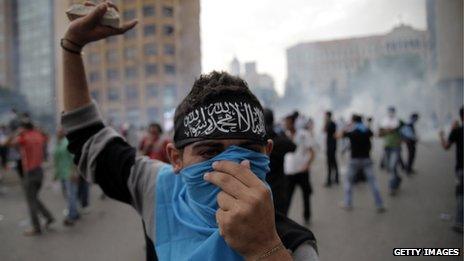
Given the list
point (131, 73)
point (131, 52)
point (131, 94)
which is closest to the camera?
point (131, 52)

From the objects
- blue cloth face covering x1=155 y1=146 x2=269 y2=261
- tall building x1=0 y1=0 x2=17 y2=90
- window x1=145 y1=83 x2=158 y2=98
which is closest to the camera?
blue cloth face covering x1=155 y1=146 x2=269 y2=261

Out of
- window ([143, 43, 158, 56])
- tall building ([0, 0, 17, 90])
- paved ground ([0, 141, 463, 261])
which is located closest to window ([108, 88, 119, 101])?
window ([143, 43, 158, 56])

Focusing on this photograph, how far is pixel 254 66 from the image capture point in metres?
4.24

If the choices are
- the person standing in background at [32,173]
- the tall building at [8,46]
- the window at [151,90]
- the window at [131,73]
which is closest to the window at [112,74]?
the window at [131,73]

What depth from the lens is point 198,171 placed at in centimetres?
99

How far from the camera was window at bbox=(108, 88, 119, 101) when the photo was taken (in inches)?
1295

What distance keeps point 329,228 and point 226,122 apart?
416 centimetres

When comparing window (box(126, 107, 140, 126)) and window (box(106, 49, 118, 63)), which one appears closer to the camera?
window (box(106, 49, 118, 63))

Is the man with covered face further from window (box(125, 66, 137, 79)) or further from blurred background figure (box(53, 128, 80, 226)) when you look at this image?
window (box(125, 66, 137, 79))

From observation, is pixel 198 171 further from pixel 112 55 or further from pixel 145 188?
pixel 112 55

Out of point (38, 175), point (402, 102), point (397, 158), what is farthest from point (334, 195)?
point (402, 102)

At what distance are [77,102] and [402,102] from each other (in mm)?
26601

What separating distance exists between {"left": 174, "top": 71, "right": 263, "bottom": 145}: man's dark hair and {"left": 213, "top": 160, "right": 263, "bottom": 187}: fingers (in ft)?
0.89

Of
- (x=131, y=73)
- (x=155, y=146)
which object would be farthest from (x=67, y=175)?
(x=131, y=73)
